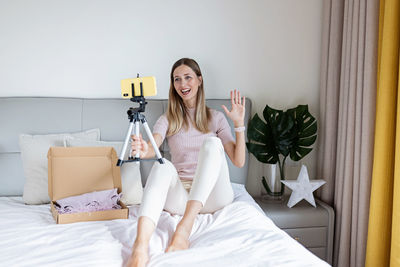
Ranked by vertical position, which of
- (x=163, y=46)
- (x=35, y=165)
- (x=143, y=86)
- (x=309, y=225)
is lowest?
(x=309, y=225)

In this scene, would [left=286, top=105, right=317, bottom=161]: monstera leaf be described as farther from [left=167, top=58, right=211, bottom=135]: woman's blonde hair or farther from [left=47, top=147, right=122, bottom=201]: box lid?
[left=47, top=147, right=122, bottom=201]: box lid

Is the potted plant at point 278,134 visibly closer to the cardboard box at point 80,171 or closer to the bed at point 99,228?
the bed at point 99,228

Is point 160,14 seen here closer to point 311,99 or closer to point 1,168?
point 311,99

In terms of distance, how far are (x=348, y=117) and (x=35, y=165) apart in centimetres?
184

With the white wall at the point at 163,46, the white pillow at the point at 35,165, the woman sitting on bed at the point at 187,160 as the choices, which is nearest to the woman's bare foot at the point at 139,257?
the woman sitting on bed at the point at 187,160

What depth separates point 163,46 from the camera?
7.84ft

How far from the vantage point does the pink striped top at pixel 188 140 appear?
198cm

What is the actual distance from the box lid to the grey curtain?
4.41ft

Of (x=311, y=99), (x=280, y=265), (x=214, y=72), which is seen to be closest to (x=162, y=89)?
(x=214, y=72)

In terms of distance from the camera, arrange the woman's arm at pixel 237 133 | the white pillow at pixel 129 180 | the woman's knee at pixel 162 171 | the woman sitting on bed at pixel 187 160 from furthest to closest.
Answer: the white pillow at pixel 129 180
the woman's arm at pixel 237 133
the woman's knee at pixel 162 171
the woman sitting on bed at pixel 187 160

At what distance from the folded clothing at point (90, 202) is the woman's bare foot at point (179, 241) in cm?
47

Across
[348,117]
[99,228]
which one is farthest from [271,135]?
[99,228]

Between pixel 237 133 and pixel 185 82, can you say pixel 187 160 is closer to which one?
pixel 237 133

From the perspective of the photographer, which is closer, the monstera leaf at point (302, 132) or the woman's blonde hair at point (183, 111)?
the woman's blonde hair at point (183, 111)
